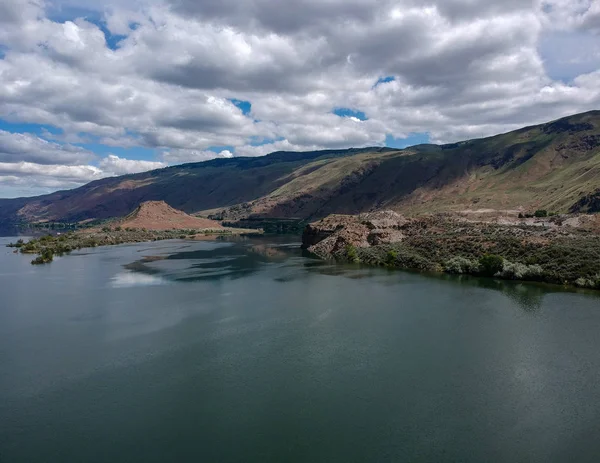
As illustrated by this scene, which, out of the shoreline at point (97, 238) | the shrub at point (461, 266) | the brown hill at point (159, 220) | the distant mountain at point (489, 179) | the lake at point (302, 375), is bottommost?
the lake at point (302, 375)

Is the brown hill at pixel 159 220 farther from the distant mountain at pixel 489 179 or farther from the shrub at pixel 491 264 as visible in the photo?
the shrub at pixel 491 264

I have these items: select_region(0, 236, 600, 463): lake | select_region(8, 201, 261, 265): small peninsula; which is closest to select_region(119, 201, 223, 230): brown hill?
select_region(8, 201, 261, 265): small peninsula

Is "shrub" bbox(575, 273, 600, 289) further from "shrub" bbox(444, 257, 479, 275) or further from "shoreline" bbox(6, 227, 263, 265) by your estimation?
"shoreline" bbox(6, 227, 263, 265)

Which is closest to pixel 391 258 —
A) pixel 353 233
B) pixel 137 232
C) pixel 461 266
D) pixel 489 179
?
pixel 461 266

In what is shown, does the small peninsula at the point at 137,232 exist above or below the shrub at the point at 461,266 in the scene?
above

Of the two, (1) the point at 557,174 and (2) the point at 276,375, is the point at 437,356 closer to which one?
(2) the point at 276,375

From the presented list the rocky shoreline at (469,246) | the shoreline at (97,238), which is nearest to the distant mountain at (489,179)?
the rocky shoreline at (469,246)

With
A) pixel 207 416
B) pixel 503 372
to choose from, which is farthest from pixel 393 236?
pixel 207 416

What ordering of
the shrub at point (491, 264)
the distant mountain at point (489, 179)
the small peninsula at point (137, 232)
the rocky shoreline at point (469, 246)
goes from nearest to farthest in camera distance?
the rocky shoreline at point (469, 246) < the shrub at point (491, 264) < the small peninsula at point (137, 232) < the distant mountain at point (489, 179)
